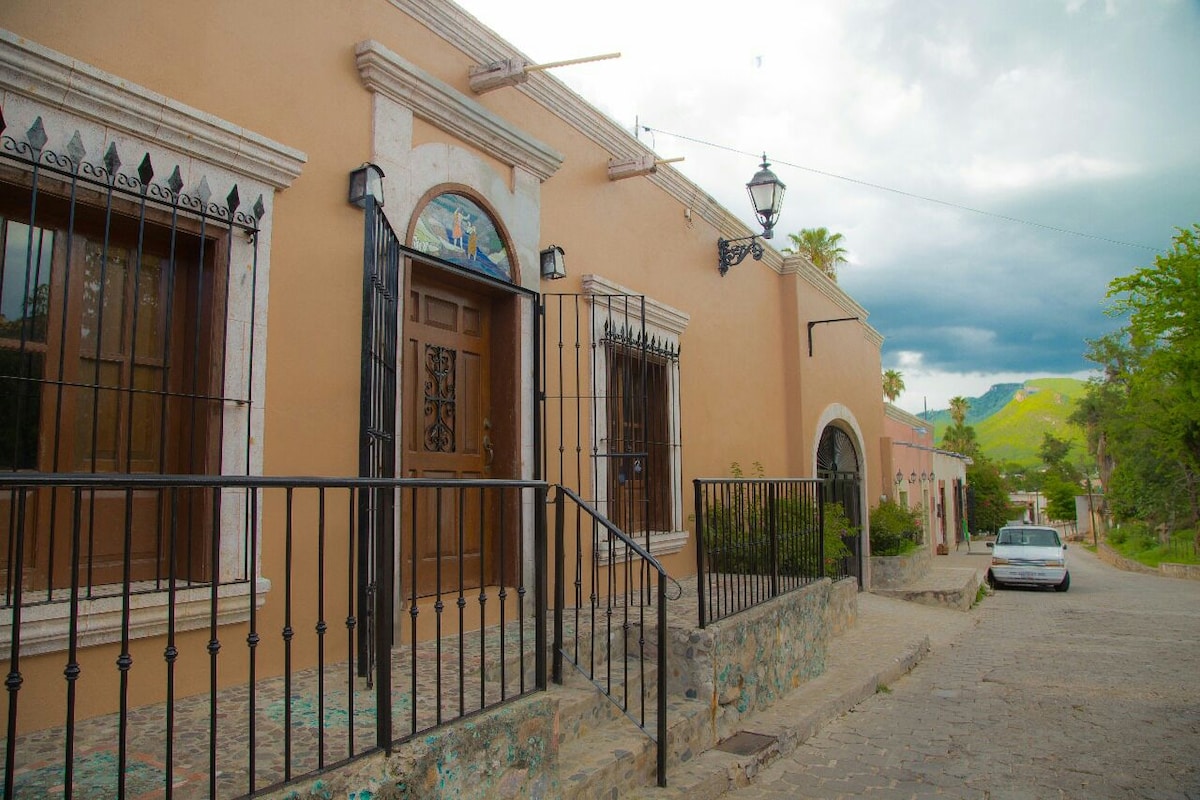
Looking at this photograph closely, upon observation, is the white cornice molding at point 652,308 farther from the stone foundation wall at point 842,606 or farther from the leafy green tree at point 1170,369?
the leafy green tree at point 1170,369

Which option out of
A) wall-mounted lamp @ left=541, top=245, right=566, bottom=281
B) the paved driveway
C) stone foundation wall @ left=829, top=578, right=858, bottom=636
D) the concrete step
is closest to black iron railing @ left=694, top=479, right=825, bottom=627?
stone foundation wall @ left=829, top=578, right=858, bottom=636

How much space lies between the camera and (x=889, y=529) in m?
12.6

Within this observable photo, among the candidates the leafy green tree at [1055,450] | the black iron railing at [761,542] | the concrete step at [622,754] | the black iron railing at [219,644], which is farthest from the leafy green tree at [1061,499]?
the black iron railing at [219,644]

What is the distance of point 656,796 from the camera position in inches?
149

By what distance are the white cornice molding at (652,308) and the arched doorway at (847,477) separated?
4831 millimetres

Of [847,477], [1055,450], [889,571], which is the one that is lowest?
[889,571]

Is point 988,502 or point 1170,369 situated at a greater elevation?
point 1170,369

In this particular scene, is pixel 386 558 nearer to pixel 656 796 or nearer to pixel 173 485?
pixel 173 485

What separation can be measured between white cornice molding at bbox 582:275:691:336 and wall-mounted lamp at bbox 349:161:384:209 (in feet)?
7.35

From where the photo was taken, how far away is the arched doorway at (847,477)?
12.0m

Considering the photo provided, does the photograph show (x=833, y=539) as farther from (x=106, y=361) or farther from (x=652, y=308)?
(x=106, y=361)

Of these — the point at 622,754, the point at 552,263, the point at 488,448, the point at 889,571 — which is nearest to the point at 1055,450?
the point at 889,571

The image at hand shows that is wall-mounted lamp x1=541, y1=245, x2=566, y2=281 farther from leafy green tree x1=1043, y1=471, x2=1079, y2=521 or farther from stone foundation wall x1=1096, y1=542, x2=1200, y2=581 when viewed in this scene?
leafy green tree x1=1043, y1=471, x2=1079, y2=521

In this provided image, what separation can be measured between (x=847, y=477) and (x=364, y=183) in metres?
9.78
